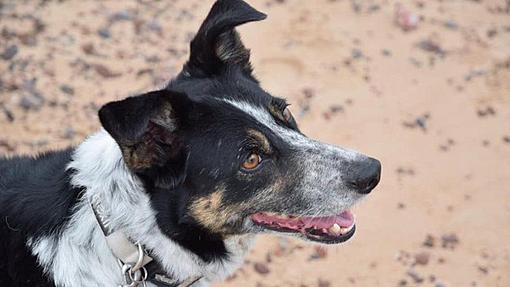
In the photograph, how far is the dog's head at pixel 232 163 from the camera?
3580 millimetres

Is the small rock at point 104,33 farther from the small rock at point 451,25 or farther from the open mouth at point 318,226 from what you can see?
the open mouth at point 318,226

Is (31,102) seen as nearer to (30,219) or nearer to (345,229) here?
(30,219)

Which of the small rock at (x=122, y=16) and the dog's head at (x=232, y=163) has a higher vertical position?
the dog's head at (x=232, y=163)

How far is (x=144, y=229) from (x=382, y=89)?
385cm

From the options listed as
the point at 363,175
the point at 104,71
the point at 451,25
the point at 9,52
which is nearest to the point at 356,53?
the point at 451,25

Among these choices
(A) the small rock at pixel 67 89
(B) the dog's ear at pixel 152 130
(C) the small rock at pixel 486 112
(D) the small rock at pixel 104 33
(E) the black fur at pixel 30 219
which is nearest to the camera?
(B) the dog's ear at pixel 152 130

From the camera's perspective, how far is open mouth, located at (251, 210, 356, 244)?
3.87 meters

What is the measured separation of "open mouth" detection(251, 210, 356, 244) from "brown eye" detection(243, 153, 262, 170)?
0.33 metres

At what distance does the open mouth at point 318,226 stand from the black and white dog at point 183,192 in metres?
0.01

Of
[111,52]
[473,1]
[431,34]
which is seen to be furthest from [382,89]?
[111,52]

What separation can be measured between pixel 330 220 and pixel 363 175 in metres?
0.38

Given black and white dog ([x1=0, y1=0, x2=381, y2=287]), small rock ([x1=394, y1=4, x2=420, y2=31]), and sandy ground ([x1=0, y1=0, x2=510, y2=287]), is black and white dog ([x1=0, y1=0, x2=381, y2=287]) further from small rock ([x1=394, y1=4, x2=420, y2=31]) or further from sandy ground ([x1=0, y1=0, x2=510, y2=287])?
small rock ([x1=394, y1=4, x2=420, y2=31])

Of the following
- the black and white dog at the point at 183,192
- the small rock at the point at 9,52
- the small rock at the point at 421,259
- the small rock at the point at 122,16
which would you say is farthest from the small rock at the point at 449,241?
the small rock at the point at 9,52

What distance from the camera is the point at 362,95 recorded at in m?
6.88
